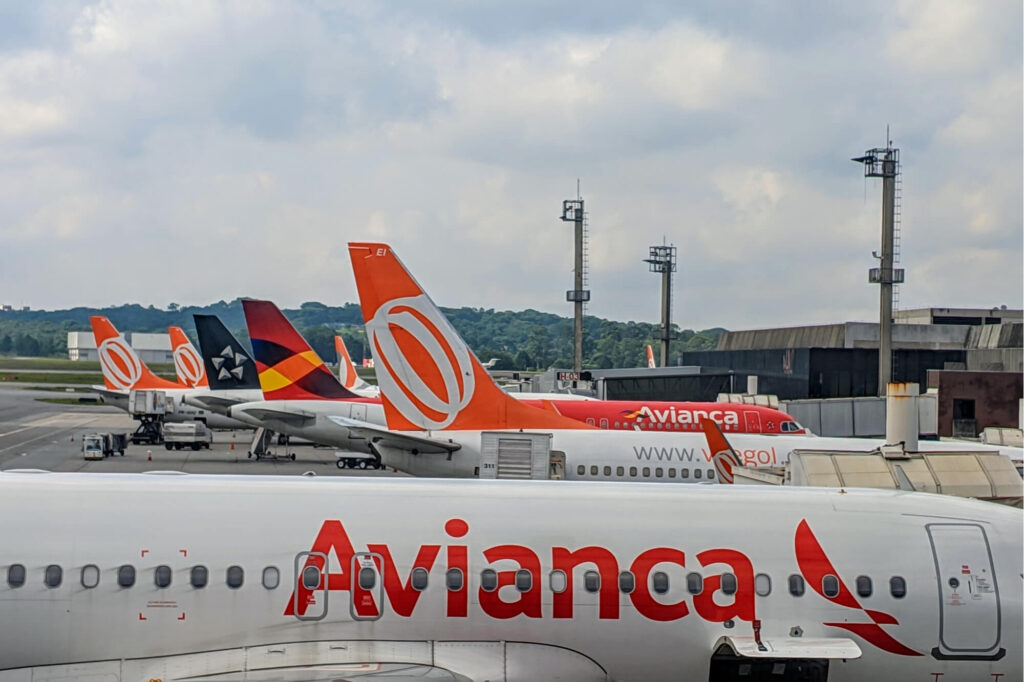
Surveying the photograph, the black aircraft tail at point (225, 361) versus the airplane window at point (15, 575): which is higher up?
the black aircraft tail at point (225, 361)

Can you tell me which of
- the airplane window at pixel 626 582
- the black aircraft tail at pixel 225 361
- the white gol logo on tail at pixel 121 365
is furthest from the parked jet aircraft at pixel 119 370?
the airplane window at pixel 626 582

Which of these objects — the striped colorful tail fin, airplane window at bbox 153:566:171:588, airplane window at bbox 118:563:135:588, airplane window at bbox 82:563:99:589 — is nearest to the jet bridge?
airplane window at bbox 153:566:171:588

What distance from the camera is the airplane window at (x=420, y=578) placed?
1302cm

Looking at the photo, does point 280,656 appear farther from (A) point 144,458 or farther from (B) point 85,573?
(A) point 144,458

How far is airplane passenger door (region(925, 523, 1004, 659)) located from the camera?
1354cm

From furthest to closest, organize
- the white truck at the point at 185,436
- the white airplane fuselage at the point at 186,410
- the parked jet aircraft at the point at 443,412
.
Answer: the white airplane fuselage at the point at 186,410
the white truck at the point at 185,436
the parked jet aircraft at the point at 443,412

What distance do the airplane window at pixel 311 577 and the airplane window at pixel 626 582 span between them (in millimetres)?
3768

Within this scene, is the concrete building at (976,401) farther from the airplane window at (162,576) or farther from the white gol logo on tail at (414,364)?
the airplane window at (162,576)

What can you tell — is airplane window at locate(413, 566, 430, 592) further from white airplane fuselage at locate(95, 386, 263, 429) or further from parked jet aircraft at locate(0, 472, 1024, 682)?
white airplane fuselage at locate(95, 386, 263, 429)

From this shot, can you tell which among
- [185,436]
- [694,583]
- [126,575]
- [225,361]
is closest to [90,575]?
[126,575]

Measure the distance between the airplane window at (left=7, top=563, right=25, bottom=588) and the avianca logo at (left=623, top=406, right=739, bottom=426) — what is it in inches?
1143

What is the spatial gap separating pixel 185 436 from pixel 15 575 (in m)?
57.2

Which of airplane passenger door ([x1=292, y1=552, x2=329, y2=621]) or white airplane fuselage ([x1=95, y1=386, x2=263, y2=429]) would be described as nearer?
airplane passenger door ([x1=292, y1=552, x2=329, y2=621])

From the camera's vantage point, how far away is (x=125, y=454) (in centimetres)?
6406
